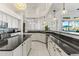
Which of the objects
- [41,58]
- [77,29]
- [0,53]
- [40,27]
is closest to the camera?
[41,58]

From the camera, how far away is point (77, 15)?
9164mm

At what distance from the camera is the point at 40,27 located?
11328 millimetres

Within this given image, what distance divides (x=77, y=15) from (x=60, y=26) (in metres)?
2.38

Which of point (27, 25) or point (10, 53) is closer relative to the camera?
point (10, 53)

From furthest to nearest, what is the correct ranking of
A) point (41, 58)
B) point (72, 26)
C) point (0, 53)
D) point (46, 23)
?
1. point (46, 23)
2. point (72, 26)
3. point (0, 53)
4. point (41, 58)

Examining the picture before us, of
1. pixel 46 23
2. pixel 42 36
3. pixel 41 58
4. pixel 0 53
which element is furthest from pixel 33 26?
pixel 41 58

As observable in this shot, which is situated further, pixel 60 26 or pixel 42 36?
pixel 42 36

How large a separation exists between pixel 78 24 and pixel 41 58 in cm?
826

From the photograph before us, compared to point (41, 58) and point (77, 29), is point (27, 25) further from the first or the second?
point (41, 58)

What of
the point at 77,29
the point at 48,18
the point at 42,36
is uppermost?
the point at 48,18

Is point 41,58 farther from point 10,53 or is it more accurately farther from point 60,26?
point 60,26

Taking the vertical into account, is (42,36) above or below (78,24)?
below

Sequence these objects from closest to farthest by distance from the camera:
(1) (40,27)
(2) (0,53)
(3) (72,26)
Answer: (2) (0,53)
(3) (72,26)
(1) (40,27)

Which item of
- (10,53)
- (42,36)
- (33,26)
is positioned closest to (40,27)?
(33,26)
